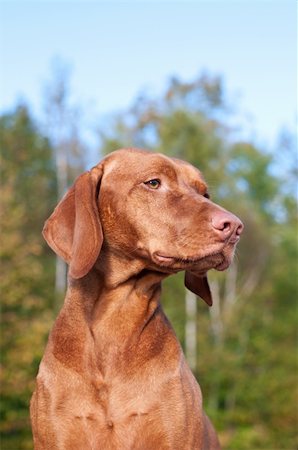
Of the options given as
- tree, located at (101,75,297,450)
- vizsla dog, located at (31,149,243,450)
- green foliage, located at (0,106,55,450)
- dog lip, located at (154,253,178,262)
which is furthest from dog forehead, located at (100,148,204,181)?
tree, located at (101,75,297,450)

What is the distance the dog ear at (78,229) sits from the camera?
568 cm

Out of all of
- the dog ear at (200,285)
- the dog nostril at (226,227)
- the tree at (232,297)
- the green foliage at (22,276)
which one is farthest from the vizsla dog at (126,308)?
the tree at (232,297)

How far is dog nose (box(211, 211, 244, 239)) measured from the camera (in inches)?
213

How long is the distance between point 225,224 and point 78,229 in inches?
41.2

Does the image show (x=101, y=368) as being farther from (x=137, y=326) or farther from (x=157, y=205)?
(x=157, y=205)

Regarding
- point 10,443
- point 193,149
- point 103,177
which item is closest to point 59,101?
point 193,149

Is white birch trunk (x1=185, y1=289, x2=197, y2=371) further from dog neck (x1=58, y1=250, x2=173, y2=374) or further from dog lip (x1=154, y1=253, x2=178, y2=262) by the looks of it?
dog lip (x1=154, y1=253, x2=178, y2=262)

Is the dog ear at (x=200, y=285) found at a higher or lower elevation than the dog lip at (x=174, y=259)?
lower

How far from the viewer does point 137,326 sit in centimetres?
593

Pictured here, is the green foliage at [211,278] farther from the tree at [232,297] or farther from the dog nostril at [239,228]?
the dog nostril at [239,228]

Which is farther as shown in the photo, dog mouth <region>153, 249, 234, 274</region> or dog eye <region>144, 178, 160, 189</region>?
dog eye <region>144, 178, 160, 189</region>

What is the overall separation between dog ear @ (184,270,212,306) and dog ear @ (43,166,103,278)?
1.18m

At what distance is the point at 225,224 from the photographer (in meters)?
5.43

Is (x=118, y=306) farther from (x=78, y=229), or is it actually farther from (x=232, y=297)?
(x=232, y=297)
